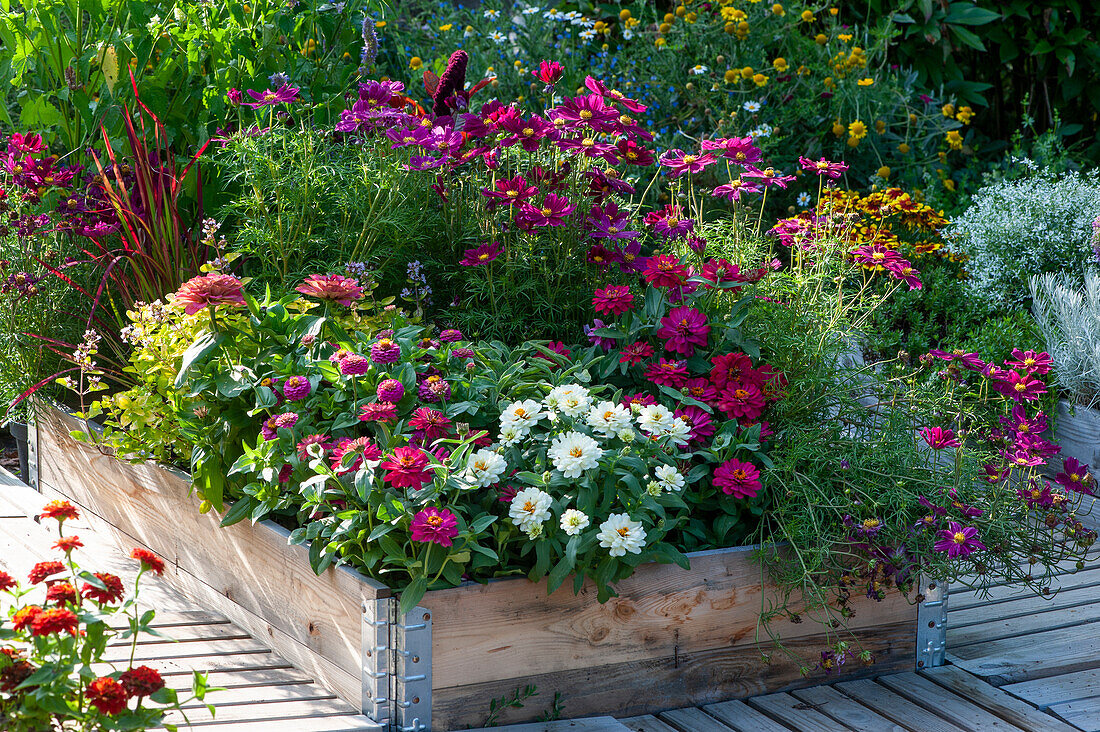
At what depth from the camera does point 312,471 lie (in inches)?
85.6

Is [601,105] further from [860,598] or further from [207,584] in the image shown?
[207,584]

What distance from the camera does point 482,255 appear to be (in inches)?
105

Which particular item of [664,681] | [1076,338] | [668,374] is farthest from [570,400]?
[1076,338]

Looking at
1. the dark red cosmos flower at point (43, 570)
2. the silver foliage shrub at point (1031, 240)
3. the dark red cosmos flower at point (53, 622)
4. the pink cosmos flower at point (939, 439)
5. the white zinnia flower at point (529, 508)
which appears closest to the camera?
the dark red cosmos flower at point (53, 622)

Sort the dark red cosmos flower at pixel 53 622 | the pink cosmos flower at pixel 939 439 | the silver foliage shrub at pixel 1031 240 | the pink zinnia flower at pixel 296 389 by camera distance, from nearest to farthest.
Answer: the dark red cosmos flower at pixel 53 622 → the pink zinnia flower at pixel 296 389 → the pink cosmos flower at pixel 939 439 → the silver foliage shrub at pixel 1031 240

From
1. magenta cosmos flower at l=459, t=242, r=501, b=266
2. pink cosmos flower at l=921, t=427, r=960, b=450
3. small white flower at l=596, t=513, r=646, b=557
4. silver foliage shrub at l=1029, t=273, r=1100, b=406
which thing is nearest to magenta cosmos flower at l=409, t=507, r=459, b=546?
small white flower at l=596, t=513, r=646, b=557

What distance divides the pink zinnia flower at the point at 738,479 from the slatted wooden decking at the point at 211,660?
837 millimetres

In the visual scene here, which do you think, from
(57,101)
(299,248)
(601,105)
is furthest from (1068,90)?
(57,101)

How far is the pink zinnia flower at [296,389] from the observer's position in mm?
2104

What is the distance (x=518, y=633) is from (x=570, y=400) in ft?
1.54

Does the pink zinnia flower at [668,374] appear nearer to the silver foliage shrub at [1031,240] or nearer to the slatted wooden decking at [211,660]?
the slatted wooden decking at [211,660]

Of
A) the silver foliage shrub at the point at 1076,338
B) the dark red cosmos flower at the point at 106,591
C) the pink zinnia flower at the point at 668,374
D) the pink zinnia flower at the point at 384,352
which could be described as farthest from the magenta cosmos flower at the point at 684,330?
the silver foliage shrub at the point at 1076,338

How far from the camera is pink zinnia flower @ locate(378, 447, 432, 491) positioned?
1919 millimetres

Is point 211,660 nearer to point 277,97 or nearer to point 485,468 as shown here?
point 485,468
